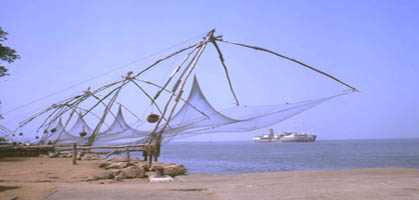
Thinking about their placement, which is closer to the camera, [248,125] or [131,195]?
[131,195]

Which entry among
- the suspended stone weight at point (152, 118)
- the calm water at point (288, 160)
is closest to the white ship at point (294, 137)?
the calm water at point (288, 160)

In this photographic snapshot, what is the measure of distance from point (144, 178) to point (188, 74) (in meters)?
3.38

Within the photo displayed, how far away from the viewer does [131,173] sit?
28.7 feet

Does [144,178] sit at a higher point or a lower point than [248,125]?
lower

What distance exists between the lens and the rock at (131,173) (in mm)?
8655

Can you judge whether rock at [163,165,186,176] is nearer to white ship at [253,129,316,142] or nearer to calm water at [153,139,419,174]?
calm water at [153,139,419,174]

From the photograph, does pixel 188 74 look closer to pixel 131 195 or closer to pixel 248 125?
A: pixel 248 125

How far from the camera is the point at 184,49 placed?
10.9 metres

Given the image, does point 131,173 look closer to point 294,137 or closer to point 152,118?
point 152,118

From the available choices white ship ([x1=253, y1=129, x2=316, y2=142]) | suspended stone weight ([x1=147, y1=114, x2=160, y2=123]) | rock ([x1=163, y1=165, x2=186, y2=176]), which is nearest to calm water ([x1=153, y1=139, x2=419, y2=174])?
suspended stone weight ([x1=147, y1=114, x2=160, y2=123])

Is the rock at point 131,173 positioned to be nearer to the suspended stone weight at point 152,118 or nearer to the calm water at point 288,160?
the suspended stone weight at point 152,118

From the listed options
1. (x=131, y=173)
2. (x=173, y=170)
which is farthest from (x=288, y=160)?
(x=131, y=173)

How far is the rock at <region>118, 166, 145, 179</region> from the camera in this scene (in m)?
8.66

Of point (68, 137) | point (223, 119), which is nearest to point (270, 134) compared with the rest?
point (68, 137)
